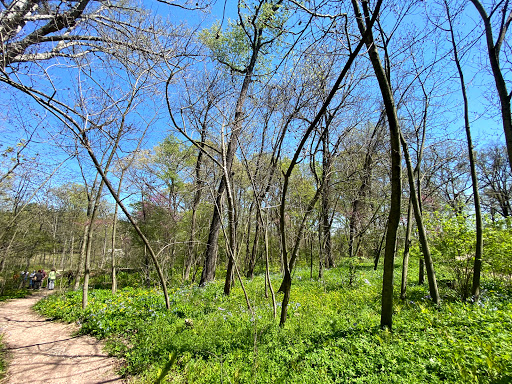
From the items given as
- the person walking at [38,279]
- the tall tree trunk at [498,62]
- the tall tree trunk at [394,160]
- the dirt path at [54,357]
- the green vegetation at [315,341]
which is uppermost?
the tall tree trunk at [498,62]

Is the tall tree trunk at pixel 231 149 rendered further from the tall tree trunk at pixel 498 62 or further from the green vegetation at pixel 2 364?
the tall tree trunk at pixel 498 62

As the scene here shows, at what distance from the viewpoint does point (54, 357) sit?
4035mm

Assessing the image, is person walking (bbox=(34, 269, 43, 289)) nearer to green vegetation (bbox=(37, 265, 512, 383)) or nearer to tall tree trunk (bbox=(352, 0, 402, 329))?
green vegetation (bbox=(37, 265, 512, 383))

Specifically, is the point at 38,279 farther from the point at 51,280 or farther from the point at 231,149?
the point at 231,149

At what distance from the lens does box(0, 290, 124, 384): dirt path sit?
3.42 m

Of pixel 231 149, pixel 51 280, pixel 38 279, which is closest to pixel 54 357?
pixel 231 149

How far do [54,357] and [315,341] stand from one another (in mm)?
4391

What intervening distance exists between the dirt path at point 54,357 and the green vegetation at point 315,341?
27 cm

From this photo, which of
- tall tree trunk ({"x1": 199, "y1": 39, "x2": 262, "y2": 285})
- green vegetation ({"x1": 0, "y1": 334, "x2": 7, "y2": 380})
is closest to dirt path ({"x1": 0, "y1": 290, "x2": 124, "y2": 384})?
green vegetation ({"x1": 0, "y1": 334, "x2": 7, "y2": 380})

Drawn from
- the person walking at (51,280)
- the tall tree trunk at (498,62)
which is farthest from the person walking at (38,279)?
the tall tree trunk at (498,62)

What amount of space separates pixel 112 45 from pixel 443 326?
663 centimetres

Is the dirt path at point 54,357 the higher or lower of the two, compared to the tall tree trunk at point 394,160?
lower

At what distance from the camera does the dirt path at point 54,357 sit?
3416mm

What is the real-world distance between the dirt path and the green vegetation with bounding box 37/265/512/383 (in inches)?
10.5
